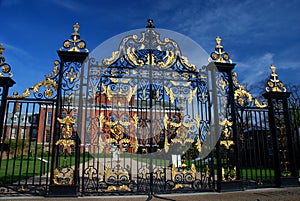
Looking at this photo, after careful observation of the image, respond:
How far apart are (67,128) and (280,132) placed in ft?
18.9

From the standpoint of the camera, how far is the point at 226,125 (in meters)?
6.43

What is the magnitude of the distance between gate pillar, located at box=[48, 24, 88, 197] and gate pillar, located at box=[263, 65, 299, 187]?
204 inches

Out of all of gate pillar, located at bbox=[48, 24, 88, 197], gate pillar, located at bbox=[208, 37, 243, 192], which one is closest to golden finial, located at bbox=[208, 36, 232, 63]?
gate pillar, located at bbox=[208, 37, 243, 192]

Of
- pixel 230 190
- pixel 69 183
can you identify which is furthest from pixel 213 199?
pixel 69 183

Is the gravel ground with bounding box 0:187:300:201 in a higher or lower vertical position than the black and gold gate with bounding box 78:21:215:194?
lower

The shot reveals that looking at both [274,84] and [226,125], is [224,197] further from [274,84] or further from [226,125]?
[274,84]

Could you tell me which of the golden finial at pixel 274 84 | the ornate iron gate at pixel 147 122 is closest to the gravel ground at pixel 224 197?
the ornate iron gate at pixel 147 122

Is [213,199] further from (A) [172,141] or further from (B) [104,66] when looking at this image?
(B) [104,66]

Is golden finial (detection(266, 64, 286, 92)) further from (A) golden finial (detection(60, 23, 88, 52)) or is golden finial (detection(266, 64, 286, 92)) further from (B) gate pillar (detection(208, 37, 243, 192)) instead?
(A) golden finial (detection(60, 23, 88, 52))

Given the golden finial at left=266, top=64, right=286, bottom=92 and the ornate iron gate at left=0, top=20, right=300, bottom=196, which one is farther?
the golden finial at left=266, top=64, right=286, bottom=92

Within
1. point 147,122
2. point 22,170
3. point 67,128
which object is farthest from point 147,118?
point 22,170

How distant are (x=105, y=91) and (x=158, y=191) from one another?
2712 mm

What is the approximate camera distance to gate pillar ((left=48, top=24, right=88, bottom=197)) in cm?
537

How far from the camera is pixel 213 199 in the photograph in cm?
518
